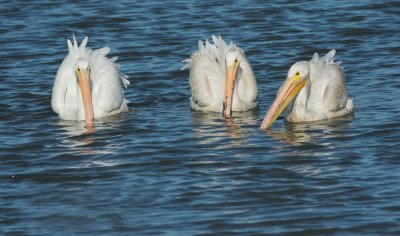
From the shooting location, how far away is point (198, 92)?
12008 millimetres

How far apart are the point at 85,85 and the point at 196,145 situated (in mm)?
1654

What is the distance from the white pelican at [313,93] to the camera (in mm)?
Result: 11188

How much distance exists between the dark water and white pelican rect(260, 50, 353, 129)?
0.50ft

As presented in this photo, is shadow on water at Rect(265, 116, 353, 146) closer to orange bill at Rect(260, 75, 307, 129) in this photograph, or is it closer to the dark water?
the dark water

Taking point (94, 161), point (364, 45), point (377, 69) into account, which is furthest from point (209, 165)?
point (364, 45)

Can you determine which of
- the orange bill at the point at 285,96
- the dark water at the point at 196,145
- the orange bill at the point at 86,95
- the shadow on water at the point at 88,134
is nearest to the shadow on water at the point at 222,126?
the dark water at the point at 196,145

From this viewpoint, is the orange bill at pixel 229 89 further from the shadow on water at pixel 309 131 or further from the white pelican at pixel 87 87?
the white pelican at pixel 87 87

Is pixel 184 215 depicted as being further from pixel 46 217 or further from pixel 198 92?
pixel 198 92

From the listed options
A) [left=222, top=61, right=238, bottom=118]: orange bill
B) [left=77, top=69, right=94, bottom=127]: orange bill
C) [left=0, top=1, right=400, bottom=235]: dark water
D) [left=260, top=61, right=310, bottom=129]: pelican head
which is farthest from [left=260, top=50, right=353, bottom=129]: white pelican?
[left=77, top=69, right=94, bottom=127]: orange bill

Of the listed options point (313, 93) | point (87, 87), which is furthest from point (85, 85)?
point (313, 93)

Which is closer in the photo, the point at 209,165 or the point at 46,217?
the point at 46,217

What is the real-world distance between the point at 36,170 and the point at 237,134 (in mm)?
2097

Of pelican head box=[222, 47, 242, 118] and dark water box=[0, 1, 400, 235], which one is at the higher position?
pelican head box=[222, 47, 242, 118]

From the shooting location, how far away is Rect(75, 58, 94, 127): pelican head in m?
11.4
